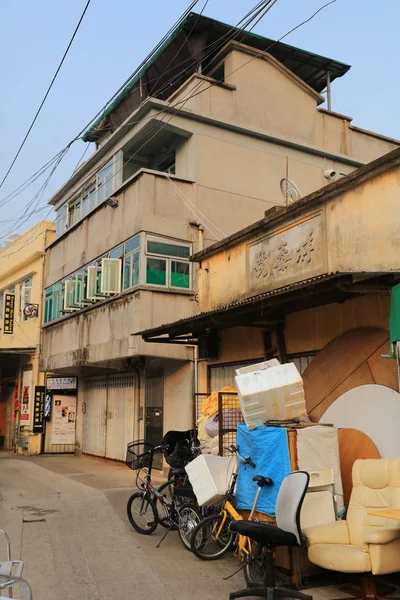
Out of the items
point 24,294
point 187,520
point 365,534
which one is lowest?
point 187,520

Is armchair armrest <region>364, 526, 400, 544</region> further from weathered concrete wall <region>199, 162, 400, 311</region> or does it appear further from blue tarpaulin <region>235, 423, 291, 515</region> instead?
weathered concrete wall <region>199, 162, 400, 311</region>

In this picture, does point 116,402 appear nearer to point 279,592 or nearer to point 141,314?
point 141,314

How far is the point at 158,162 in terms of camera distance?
59.1 ft

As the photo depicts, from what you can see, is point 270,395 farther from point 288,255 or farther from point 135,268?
point 135,268

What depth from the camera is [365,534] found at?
18.4ft

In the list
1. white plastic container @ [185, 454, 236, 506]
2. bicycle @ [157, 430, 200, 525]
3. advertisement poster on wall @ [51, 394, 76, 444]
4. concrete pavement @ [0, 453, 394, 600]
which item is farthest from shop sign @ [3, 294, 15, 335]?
white plastic container @ [185, 454, 236, 506]

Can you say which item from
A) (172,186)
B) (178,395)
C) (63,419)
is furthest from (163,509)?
(63,419)

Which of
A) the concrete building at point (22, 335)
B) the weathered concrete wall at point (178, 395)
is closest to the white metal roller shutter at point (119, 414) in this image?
the weathered concrete wall at point (178, 395)

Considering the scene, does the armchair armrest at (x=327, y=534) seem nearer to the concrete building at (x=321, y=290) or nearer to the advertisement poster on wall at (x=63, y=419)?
the concrete building at (x=321, y=290)

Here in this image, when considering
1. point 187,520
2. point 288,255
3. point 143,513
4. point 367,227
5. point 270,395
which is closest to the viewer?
point 270,395

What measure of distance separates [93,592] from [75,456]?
15.6m

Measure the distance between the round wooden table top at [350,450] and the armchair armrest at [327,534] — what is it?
79 centimetres

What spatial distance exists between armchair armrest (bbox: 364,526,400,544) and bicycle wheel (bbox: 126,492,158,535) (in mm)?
3867

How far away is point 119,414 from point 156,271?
551cm
